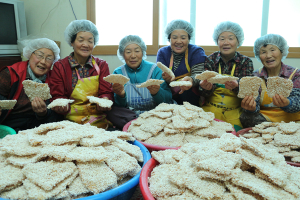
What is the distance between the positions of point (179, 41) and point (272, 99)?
99 cm

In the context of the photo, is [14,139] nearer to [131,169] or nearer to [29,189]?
[29,189]

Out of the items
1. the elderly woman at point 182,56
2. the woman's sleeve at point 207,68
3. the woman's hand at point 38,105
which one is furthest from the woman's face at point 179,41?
the woman's hand at point 38,105

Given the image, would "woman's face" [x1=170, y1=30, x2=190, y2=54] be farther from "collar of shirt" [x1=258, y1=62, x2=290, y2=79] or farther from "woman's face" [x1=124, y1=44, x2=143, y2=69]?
"collar of shirt" [x1=258, y1=62, x2=290, y2=79]

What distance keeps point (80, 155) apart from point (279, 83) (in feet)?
4.44

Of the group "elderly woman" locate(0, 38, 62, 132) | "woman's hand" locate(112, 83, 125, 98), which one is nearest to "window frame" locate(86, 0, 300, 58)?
"elderly woman" locate(0, 38, 62, 132)

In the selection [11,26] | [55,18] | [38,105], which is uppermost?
[55,18]

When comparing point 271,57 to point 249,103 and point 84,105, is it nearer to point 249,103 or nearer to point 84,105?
point 249,103

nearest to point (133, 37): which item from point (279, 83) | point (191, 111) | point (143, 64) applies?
point (143, 64)

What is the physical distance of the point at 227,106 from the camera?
6.05 feet

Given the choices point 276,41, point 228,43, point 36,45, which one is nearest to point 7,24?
point 36,45

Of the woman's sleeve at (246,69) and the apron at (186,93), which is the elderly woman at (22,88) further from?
the woman's sleeve at (246,69)

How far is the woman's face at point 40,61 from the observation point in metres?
1.70

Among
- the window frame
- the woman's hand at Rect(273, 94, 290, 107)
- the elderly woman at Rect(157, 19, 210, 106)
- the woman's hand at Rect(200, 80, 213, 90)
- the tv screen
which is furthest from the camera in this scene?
the window frame

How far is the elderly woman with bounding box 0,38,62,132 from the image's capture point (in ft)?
5.29
